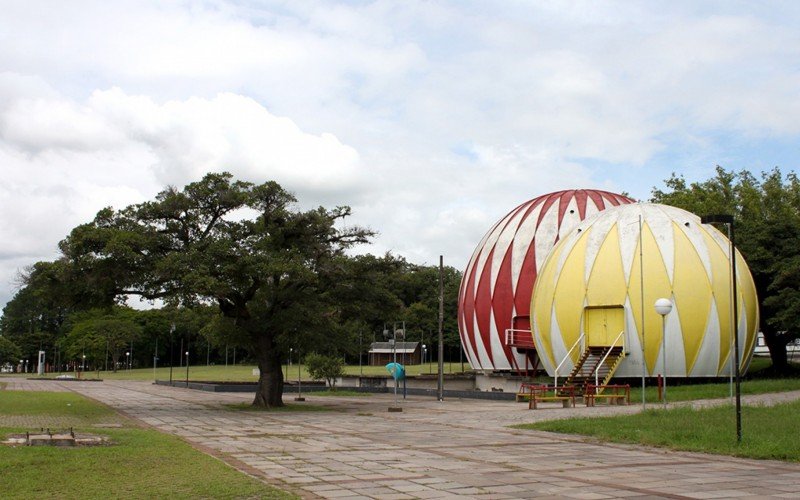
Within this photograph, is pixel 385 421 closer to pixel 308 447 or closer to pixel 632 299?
pixel 308 447

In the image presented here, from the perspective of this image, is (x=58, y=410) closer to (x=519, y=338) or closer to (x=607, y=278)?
(x=607, y=278)

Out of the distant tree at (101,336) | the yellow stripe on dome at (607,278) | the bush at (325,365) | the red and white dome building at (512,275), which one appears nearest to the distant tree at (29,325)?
the distant tree at (101,336)

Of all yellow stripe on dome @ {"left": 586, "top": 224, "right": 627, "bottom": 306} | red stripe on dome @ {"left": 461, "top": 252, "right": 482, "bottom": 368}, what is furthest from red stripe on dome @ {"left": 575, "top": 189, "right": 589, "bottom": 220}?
yellow stripe on dome @ {"left": 586, "top": 224, "right": 627, "bottom": 306}

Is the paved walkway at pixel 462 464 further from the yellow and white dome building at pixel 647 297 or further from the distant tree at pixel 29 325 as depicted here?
the distant tree at pixel 29 325

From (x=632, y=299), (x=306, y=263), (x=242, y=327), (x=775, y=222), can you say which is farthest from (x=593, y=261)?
(x=242, y=327)

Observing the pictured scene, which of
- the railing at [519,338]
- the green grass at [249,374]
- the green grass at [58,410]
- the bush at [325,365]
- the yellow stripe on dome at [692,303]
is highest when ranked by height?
the yellow stripe on dome at [692,303]

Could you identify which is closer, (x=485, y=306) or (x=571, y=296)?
(x=571, y=296)

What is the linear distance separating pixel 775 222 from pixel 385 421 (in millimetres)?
23274

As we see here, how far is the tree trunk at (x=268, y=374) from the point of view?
27.6 meters

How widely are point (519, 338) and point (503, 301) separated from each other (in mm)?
2301

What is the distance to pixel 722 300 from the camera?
30.5 m

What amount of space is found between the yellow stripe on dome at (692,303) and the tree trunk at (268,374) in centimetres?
1597

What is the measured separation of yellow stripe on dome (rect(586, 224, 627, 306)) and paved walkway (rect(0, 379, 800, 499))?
40.0ft

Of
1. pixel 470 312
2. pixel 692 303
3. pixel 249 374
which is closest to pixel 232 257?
pixel 692 303
